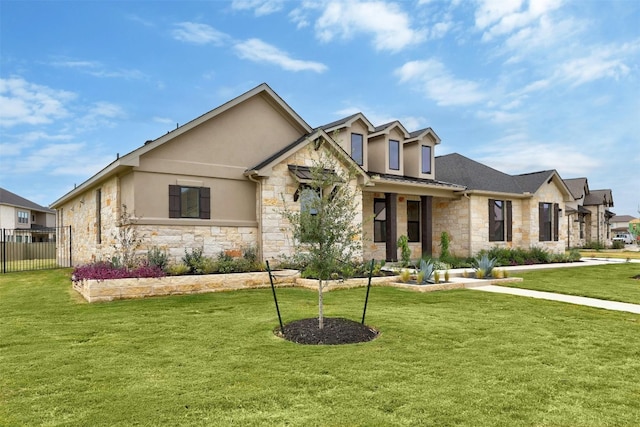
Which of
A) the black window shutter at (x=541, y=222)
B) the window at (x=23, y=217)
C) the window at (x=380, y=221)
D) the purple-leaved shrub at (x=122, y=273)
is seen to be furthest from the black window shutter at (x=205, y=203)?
the window at (x=23, y=217)

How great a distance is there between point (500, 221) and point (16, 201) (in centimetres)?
5132

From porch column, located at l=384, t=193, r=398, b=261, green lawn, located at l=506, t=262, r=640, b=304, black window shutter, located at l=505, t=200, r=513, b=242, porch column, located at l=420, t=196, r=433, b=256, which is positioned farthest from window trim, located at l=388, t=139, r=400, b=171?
black window shutter, located at l=505, t=200, r=513, b=242

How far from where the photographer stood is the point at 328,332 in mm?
6652

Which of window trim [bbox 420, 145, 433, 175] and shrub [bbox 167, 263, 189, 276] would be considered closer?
shrub [bbox 167, 263, 189, 276]

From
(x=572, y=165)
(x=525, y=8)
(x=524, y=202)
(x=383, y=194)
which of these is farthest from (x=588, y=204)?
(x=525, y=8)

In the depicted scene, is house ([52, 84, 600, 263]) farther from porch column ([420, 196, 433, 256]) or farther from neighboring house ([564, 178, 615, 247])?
neighboring house ([564, 178, 615, 247])

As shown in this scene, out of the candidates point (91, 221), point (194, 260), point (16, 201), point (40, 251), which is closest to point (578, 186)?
point (194, 260)

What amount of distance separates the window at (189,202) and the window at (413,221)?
38.5 feet

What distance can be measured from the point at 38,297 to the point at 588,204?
46.7m

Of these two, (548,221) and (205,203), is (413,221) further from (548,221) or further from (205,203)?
(205,203)

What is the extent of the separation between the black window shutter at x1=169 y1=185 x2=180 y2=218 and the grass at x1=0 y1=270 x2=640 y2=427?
14.8 feet

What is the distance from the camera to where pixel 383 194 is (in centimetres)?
2042

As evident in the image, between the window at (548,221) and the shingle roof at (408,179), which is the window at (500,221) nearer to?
the window at (548,221)

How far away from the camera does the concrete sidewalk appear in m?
9.57
